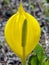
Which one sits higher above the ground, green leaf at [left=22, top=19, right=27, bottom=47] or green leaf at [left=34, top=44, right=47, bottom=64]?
green leaf at [left=22, top=19, right=27, bottom=47]

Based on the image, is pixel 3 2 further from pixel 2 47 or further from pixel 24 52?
pixel 24 52

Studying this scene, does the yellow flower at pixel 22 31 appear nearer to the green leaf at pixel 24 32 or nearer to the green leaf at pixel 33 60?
the green leaf at pixel 24 32

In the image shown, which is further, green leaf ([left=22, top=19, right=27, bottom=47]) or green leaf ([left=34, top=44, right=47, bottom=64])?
green leaf ([left=34, top=44, right=47, bottom=64])

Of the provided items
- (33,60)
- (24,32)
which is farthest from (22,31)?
(33,60)

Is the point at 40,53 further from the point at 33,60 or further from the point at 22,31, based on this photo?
the point at 22,31

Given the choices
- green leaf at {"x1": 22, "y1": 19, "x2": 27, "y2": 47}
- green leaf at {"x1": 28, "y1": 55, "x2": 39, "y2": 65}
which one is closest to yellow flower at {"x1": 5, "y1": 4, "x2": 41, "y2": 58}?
green leaf at {"x1": 22, "y1": 19, "x2": 27, "y2": 47}

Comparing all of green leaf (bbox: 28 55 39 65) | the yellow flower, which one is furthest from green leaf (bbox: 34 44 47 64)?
the yellow flower

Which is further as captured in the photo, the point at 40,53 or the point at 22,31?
the point at 40,53

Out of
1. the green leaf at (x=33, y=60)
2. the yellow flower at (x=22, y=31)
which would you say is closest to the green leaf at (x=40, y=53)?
the green leaf at (x=33, y=60)

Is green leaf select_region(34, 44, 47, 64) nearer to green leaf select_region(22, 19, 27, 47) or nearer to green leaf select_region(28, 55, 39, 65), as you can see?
green leaf select_region(28, 55, 39, 65)

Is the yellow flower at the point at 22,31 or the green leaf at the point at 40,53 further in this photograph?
the green leaf at the point at 40,53
